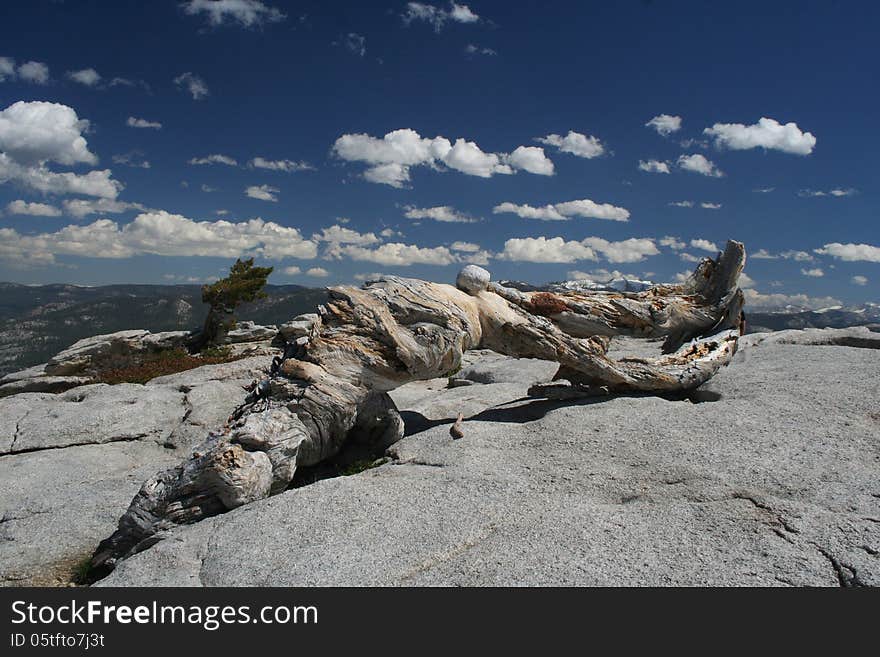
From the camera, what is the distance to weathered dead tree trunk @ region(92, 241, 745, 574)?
32.9 ft

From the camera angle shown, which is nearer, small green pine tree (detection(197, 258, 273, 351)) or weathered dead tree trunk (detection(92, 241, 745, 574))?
weathered dead tree trunk (detection(92, 241, 745, 574))

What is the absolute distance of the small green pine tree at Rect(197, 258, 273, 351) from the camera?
43312 millimetres

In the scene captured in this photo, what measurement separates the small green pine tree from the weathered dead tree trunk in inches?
1288

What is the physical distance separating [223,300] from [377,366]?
3590cm

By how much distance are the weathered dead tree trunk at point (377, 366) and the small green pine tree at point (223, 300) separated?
32.7 m

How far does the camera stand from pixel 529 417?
46.3 feet

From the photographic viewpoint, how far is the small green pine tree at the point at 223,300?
142 ft

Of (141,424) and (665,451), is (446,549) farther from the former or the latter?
(141,424)

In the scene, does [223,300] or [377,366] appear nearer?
[377,366]

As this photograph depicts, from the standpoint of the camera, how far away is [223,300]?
4422 cm

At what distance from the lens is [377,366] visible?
42.4 feet

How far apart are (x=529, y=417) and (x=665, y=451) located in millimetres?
4161
